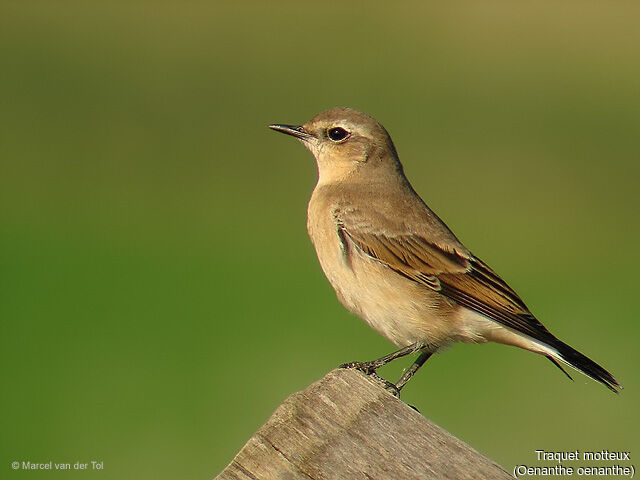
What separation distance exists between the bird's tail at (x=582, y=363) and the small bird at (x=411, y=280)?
0.07 feet

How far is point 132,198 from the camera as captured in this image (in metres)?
20.1

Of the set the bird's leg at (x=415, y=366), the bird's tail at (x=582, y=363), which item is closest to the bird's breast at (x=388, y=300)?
the bird's leg at (x=415, y=366)

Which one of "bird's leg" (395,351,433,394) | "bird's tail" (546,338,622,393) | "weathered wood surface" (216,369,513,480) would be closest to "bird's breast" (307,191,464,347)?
"bird's leg" (395,351,433,394)

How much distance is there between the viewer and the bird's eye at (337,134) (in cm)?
749

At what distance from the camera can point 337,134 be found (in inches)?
296

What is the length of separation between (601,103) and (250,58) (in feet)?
28.7

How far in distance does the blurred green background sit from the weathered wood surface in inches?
257

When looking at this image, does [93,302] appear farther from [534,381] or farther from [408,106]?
[408,106]

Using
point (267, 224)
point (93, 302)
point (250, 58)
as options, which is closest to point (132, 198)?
point (267, 224)

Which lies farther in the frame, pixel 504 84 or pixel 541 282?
pixel 504 84

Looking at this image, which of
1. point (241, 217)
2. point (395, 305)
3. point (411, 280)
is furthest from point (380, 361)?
point (241, 217)

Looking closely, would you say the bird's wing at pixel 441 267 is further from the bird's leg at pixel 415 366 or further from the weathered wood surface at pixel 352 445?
the weathered wood surface at pixel 352 445

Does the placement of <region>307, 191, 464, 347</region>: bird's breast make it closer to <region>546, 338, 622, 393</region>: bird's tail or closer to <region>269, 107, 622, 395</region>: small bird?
<region>269, 107, 622, 395</region>: small bird

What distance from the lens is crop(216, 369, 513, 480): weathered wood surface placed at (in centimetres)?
332
